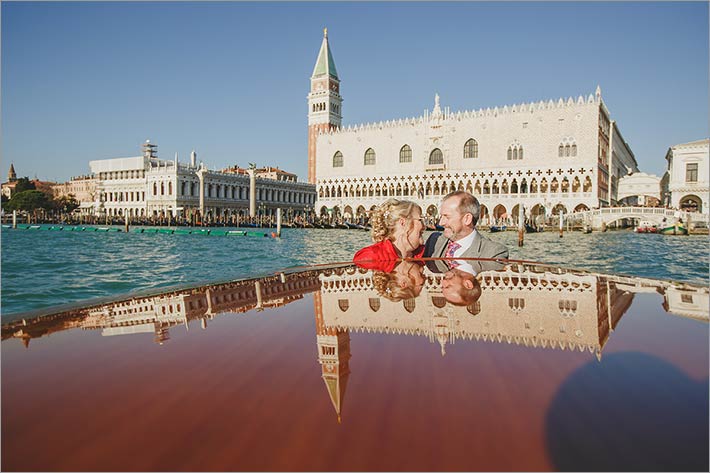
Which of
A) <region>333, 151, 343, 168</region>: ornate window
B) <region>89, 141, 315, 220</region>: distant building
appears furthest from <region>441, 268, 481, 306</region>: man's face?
<region>89, 141, 315, 220</region>: distant building

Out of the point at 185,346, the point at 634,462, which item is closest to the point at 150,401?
the point at 185,346

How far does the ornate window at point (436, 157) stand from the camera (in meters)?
29.2

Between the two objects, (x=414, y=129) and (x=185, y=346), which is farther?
A: (x=414, y=129)

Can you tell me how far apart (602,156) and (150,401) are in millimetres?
30051

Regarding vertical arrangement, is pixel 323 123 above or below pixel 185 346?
above

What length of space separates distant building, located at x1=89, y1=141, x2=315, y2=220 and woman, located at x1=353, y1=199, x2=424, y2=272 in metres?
32.3

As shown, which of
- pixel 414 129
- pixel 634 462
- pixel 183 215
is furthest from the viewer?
pixel 183 215

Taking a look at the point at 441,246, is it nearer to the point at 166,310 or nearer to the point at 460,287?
the point at 460,287

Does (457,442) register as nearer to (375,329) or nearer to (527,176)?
(375,329)

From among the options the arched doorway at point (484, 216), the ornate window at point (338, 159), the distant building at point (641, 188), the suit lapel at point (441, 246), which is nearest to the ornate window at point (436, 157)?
the arched doorway at point (484, 216)

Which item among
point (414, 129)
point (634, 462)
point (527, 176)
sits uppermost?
point (414, 129)

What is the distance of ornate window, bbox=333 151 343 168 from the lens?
32.7 m

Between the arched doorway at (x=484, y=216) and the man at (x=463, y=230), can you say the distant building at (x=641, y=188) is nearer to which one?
the arched doorway at (x=484, y=216)

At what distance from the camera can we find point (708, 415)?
23.3 inches
